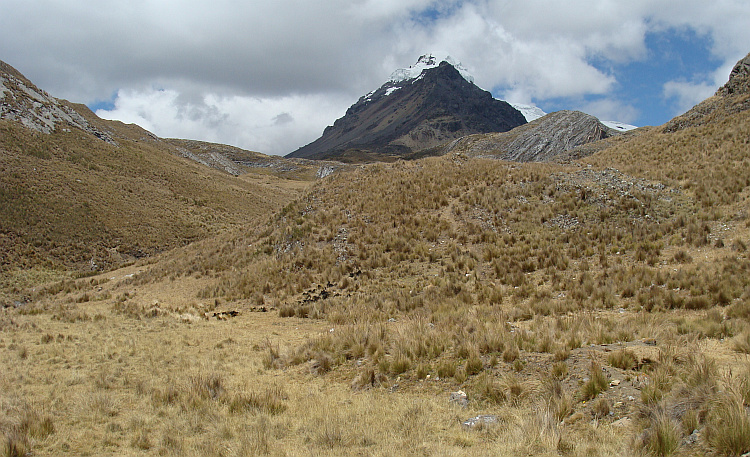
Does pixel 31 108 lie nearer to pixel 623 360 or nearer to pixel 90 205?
pixel 90 205

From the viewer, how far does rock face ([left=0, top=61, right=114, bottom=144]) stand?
49.3m

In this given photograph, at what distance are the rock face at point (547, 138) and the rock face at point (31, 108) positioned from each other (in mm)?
61942

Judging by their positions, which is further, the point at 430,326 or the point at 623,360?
the point at 430,326

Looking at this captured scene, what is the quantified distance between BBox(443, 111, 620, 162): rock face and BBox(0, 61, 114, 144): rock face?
61942mm

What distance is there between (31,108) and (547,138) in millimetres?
80632

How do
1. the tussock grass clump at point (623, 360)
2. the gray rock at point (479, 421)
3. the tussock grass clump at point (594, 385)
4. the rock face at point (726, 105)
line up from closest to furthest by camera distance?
the gray rock at point (479, 421), the tussock grass clump at point (594, 385), the tussock grass clump at point (623, 360), the rock face at point (726, 105)

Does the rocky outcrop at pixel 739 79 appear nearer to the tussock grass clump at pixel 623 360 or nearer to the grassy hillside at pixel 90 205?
the tussock grass clump at pixel 623 360

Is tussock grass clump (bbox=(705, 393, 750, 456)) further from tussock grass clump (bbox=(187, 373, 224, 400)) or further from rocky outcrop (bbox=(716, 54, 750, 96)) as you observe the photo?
rocky outcrop (bbox=(716, 54, 750, 96))

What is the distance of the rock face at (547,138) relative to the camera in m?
66.2

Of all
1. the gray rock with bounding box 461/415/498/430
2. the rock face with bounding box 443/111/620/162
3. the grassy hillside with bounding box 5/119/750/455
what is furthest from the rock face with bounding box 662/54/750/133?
the gray rock with bounding box 461/415/498/430

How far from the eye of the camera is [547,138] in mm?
72812

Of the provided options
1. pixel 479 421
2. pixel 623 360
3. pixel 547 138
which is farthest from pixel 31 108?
pixel 547 138

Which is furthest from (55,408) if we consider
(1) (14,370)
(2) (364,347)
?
(2) (364,347)

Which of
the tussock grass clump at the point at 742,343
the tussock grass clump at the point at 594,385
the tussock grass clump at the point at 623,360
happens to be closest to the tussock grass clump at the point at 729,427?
the tussock grass clump at the point at 594,385
